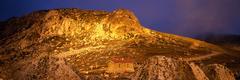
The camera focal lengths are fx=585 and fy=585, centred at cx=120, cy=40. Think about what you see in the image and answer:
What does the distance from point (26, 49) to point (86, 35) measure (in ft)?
53.9

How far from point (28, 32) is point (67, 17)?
36.5ft

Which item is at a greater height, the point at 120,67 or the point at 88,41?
the point at 88,41

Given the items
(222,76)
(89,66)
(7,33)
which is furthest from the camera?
(7,33)

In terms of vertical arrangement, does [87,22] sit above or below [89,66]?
above

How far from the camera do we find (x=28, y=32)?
156250 mm

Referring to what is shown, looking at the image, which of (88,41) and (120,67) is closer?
(120,67)

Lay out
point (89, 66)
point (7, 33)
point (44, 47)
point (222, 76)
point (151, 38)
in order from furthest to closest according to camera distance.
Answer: point (7, 33) < point (151, 38) < point (44, 47) < point (89, 66) < point (222, 76)

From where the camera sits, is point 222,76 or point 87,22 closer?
point 222,76

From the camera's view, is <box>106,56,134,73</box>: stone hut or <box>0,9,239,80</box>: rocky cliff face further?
<box>0,9,239,80</box>: rocky cliff face

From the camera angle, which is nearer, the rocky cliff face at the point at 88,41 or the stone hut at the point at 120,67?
the stone hut at the point at 120,67

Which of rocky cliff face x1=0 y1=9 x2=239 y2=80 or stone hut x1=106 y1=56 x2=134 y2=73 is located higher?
rocky cliff face x1=0 y1=9 x2=239 y2=80

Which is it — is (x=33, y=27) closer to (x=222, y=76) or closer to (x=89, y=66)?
(x=89, y=66)

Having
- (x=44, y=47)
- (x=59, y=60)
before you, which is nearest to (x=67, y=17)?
(x=44, y=47)

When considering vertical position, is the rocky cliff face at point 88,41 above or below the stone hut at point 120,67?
above
